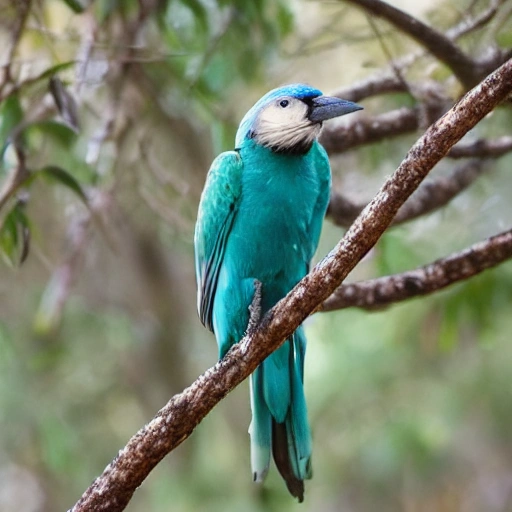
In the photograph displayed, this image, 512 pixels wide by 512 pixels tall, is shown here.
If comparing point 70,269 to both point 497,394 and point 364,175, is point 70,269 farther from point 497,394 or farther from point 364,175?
point 497,394

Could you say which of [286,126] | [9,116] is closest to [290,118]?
[286,126]

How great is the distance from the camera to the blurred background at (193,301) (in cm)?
398

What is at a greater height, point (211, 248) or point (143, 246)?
point (211, 248)

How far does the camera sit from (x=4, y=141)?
3240 millimetres

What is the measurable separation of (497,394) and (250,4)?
2936mm

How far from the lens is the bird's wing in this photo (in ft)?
9.51

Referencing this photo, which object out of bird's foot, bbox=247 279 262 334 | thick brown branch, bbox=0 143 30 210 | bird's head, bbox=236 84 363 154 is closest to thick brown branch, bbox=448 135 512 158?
bird's head, bbox=236 84 363 154

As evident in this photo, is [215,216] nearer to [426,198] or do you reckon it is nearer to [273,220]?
[273,220]

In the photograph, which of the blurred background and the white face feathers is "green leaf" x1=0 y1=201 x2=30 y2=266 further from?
the white face feathers

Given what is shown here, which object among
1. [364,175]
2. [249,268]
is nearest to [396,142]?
[364,175]

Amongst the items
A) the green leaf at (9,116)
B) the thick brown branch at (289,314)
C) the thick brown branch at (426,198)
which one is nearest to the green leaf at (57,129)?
the green leaf at (9,116)

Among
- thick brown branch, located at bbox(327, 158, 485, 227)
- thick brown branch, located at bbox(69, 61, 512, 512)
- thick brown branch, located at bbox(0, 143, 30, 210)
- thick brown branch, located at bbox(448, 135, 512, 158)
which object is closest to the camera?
thick brown branch, located at bbox(69, 61, 512, 512)

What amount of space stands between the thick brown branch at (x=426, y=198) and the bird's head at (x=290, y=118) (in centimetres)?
60

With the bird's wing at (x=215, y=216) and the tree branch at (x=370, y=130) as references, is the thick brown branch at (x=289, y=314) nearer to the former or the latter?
the bird's wing at (x=215, y=216)
